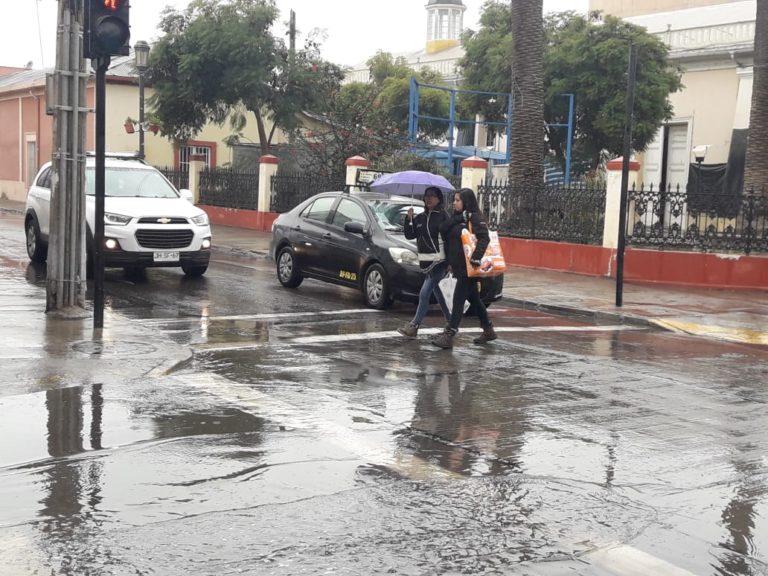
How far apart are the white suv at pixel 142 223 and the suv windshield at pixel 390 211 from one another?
3000 millimetres

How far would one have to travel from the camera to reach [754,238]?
715 inches

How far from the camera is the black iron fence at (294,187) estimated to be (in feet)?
88.8

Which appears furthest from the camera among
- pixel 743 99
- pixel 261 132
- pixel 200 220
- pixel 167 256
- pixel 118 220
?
pixel 261 132

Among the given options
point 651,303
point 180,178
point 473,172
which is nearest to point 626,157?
point 651,303

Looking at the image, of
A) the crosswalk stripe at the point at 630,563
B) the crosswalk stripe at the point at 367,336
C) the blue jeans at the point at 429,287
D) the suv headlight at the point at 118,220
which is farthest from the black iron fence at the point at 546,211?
the crosswalk stripe at the point at 630,563

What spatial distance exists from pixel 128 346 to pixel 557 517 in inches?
228

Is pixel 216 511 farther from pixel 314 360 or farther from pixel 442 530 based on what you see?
pixel 314 360

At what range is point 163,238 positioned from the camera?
15.9 m

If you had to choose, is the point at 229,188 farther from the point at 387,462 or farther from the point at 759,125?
the point at 387,462

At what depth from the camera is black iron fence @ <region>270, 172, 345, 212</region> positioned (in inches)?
1065

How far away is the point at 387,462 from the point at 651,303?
33.8 ft

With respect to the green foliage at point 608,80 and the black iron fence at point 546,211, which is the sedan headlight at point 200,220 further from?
the green foliage at point 608,80

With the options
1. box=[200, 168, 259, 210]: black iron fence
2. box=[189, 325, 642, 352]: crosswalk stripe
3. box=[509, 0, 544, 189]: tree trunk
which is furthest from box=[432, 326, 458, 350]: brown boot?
box=[200, 168, 259, 210]: black iron fence

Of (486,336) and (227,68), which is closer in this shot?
(486,336)
